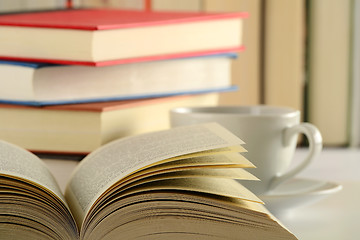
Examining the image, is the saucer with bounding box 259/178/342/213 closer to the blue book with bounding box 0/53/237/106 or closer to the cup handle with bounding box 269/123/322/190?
the cup handle with bounding box 269/123/322/190

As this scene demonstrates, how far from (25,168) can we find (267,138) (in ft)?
0.67

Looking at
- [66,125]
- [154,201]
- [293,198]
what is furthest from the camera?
[66,125]

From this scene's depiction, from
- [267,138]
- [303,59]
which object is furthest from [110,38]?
[303,59]

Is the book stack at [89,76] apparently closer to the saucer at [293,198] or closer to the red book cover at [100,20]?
the red book cover at [100,20]

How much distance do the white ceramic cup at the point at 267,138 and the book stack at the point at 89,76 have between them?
0.11 meters

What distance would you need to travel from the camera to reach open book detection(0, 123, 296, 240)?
1.38ft

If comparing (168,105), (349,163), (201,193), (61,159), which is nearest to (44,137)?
(61,159)

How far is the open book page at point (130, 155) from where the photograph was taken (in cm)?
45

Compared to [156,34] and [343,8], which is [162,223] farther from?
[343,8]

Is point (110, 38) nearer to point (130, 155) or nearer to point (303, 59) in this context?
point (130, 155)

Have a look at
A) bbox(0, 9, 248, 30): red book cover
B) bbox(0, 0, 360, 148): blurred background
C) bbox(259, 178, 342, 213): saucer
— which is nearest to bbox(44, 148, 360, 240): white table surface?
bbox(259, 178, 342, 213): saucer

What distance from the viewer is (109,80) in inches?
27.3

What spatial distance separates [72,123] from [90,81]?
5cm

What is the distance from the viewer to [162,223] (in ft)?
1.39
